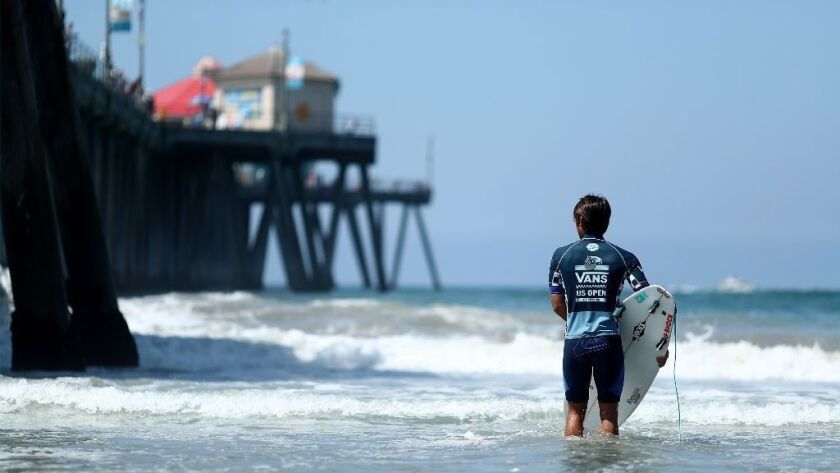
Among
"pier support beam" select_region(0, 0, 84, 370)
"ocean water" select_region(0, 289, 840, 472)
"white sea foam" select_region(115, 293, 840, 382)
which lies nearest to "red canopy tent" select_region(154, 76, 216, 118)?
"white sea foam" select_region(115, 293, 840, 382)

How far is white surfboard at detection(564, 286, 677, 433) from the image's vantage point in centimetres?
807

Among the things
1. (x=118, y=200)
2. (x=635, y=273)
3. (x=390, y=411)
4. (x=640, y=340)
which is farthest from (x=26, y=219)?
(x=118, y=200)

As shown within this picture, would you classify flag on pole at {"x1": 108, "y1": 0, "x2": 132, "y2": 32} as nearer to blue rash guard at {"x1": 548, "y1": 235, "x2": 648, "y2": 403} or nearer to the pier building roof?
the pier building roof

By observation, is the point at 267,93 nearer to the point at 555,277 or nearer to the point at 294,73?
the point at 294,73

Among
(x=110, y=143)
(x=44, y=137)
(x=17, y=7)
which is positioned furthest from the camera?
(x=110, y=143)

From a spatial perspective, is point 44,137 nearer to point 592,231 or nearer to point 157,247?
point 592,231

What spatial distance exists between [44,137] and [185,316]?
1319cm

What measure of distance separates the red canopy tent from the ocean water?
1747 inches

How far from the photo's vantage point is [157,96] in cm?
7175

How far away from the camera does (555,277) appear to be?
25.8 ft

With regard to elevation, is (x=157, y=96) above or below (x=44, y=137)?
above

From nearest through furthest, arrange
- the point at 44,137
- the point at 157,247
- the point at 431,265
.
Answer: the point at 44,137
the point at 157,247
the point at 431,265

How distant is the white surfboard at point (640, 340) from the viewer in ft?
26.5

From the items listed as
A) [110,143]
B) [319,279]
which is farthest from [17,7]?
[319,279]
